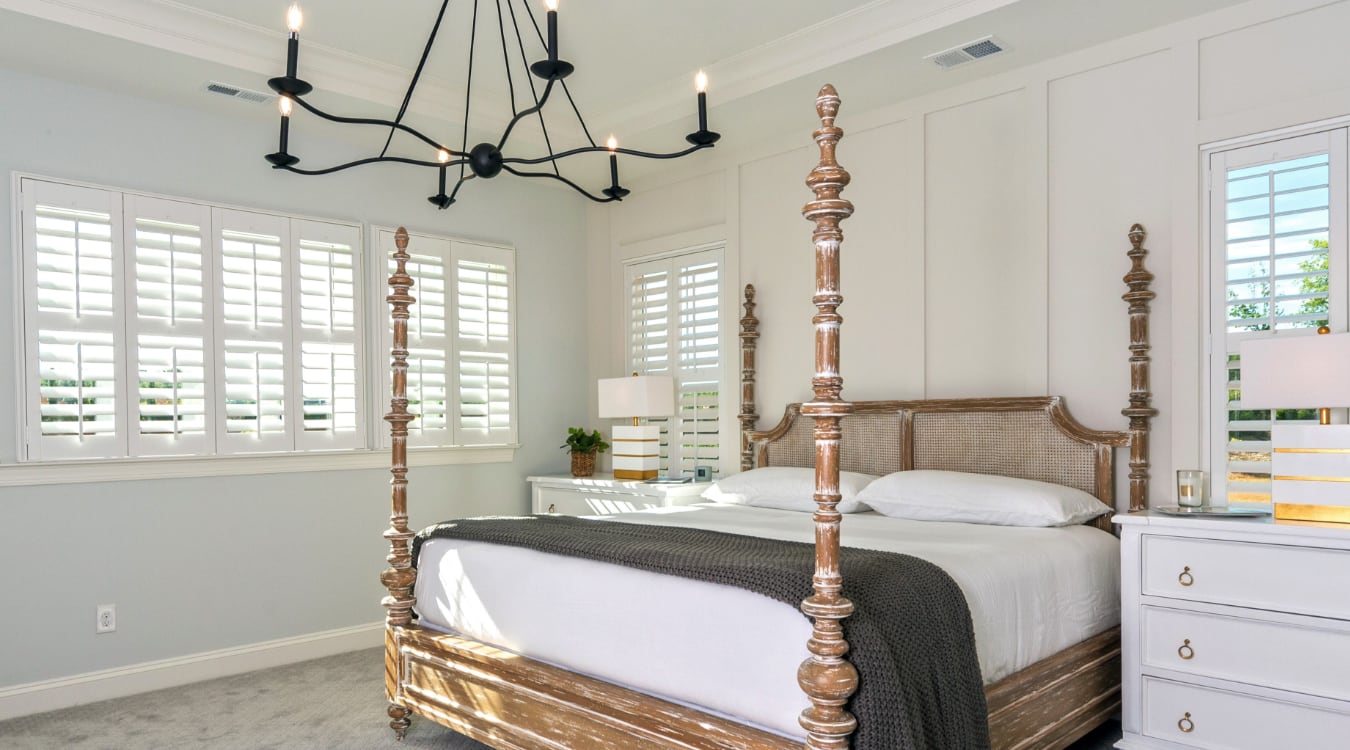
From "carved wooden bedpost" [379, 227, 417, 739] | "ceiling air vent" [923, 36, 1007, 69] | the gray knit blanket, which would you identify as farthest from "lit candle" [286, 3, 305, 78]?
"ceiling air vent" [923, 36, 1007, 69]

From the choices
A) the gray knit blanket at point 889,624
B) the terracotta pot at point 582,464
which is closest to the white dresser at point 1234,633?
the gray knit blanket at point 889,624

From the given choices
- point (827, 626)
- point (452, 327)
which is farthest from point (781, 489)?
point (452, 327)

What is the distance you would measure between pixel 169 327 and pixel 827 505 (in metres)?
3.27

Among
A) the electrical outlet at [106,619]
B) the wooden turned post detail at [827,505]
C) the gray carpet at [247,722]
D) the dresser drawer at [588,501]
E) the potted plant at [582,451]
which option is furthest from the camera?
the potted plant at [582,451]

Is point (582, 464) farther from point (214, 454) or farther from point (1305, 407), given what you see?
point (1305, 407)

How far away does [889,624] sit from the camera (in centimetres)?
196

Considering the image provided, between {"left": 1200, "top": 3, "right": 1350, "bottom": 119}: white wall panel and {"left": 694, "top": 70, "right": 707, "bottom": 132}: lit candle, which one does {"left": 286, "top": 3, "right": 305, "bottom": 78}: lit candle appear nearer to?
{"left": 694, "top": 70, "right": 707, "bottom": 132}: lit candle

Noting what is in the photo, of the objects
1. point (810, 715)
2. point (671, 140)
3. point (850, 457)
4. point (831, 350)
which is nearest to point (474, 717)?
point (810, 715)

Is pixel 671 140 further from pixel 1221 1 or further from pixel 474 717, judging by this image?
pixel 474 717

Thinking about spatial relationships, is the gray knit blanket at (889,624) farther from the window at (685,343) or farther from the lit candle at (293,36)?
the window at (685,343)

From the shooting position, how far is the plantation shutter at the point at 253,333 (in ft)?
13.3

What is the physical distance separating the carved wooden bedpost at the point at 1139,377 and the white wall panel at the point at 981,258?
1.22ft

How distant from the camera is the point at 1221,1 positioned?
311 centimetres

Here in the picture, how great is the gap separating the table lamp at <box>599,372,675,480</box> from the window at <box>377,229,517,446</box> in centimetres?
70
